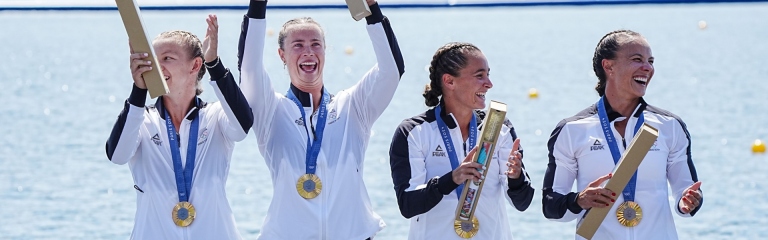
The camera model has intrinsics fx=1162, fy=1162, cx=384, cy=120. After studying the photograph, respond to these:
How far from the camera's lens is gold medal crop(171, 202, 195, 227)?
3543 mm

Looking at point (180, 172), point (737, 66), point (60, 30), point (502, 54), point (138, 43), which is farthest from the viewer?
point (60, 30)

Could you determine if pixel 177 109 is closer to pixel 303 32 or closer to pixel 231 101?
pixel 231 101

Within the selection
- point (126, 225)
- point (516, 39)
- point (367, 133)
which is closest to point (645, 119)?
point (367, 133)

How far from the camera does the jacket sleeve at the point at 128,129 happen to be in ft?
11.0

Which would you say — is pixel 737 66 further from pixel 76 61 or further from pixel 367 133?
pixel 367 133

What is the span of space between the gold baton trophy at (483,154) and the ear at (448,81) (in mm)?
336

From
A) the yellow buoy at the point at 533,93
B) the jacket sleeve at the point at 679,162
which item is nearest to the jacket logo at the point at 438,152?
the jacket sleeve at the point at 679,162

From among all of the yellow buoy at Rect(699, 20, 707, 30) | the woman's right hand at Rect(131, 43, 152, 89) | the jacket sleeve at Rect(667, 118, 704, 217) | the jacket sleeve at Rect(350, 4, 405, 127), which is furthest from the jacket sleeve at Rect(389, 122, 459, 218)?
the yellow buoy at Rect(699, 20, 707, 30)

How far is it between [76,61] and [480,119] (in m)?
13.8

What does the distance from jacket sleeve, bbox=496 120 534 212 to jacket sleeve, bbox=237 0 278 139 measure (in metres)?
0.74

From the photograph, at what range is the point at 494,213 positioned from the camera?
12.1ft

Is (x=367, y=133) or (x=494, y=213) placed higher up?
(x=367, y=133)

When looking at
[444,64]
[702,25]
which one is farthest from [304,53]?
[702,25]

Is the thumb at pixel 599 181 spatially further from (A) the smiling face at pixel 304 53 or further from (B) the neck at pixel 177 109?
(B) the neck at pixel 177 109
